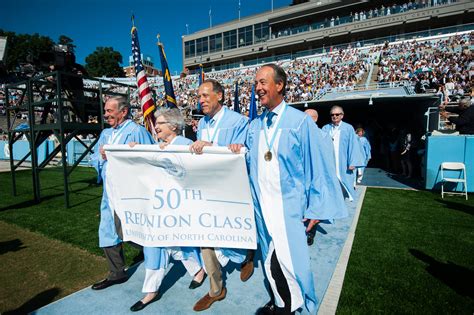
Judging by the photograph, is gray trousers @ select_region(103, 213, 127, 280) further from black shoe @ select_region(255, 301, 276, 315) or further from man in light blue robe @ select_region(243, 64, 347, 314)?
man in light blue robe @ select_region(243, 64, 347, 314)

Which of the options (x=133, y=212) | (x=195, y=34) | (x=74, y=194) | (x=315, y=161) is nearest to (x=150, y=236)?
(x=133, y=212)

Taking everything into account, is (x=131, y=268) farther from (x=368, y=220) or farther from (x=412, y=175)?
(x=412, y=175)

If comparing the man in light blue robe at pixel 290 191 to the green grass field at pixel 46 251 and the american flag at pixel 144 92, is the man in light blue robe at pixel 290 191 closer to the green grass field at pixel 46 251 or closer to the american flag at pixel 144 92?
the green grass field at pixel 46 251

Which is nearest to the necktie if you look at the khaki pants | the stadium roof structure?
the khaki pants

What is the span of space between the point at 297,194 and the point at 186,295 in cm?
175

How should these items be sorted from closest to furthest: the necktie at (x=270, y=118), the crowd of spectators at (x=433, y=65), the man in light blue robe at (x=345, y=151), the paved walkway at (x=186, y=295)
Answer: the necktie at (x=270, y=118)
the paved walkway at (x=186, y=295)
the man in light blue robe at (x=345, y=151)
the crowd of spectators at (x=433, y=65)

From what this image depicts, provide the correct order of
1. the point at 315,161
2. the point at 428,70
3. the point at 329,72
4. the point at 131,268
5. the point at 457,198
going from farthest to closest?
the point at 329,72
the point at 428,70
the point at 457,198
the point at 131,268
the point at 315,161

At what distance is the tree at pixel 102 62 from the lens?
70250mm

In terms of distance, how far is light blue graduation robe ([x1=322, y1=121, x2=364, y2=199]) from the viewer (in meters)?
5.43

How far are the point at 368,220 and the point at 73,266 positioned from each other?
5.33m

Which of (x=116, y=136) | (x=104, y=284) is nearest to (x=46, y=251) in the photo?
(x=104, y=284)

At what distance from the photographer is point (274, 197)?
7.39 ft

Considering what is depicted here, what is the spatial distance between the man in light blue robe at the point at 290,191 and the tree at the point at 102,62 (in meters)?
78.5

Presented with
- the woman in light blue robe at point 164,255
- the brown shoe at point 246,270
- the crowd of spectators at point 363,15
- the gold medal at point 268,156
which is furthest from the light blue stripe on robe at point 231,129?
the crowd of spectators at point 363,15
